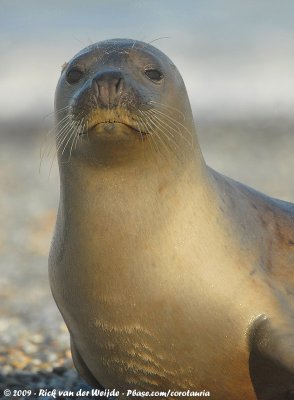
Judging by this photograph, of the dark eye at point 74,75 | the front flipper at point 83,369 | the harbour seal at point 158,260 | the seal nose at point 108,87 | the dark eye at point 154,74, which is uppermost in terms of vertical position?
the dark eye at point 74,75

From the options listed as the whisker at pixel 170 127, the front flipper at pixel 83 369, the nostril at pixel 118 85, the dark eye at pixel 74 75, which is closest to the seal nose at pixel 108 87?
the nostril at pixel 118 85

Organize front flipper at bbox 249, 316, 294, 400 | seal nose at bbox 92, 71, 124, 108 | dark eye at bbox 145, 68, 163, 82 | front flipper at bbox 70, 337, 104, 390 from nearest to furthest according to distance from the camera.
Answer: seal nose at bbox 92, 71, 124, 108 → front flipper at bbox 249, 316, 294, 400 → dark eye at bbox 145, 68, 163, 82 → front flipper at bbox 70, 337, 104, 390

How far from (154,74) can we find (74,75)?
1.51ft

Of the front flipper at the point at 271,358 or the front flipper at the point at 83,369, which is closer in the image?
the front flipper at the point at 271,358

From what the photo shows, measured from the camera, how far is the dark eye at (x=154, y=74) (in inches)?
203

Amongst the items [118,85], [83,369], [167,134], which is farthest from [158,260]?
[83,369]

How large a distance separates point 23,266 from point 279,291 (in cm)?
791

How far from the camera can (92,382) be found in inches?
236

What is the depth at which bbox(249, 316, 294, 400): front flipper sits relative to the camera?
488cm

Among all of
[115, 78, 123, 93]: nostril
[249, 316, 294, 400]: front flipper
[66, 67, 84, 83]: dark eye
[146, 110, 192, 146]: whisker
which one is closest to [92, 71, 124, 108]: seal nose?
[115, 78, 123, 93]: nostril

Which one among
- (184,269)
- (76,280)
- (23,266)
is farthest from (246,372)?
(23,266)

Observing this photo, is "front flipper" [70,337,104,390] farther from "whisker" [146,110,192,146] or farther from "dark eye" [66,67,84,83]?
"dark eye" [66,67,84,83]

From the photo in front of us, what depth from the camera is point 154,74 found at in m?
5.17

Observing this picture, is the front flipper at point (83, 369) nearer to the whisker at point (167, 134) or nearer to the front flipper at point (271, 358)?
the front flipper at point (271, 358)
